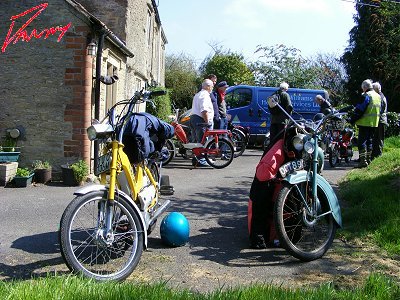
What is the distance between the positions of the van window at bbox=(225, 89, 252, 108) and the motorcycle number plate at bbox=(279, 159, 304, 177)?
13553 millimetres

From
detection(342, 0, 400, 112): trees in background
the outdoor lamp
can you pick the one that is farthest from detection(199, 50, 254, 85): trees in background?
the outdoor lamp

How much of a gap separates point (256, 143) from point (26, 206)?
40.3ft

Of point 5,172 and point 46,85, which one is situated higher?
point 46,85

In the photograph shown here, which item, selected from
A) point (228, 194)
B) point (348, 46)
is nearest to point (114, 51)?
point (228, 194)

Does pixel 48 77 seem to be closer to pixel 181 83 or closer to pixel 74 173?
pixel 74 173

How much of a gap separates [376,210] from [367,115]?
5.83 meters

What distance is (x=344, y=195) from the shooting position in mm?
7742

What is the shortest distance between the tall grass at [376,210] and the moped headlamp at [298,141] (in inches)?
53.8

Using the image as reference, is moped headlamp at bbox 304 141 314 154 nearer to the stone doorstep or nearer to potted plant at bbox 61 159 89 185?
potted plant at bbox 61 159 89 185

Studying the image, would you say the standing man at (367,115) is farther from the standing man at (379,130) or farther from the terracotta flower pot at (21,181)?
the terracotta flower pot at (21,181)

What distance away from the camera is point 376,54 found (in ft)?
96.0

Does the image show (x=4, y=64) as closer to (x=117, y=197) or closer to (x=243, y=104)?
(x=117, y=197)

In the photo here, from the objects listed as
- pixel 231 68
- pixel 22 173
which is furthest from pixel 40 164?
pixel 231 68

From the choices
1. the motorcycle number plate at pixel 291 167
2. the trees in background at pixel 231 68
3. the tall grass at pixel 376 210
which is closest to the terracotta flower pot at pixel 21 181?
the tall grass at pixel 376 210
